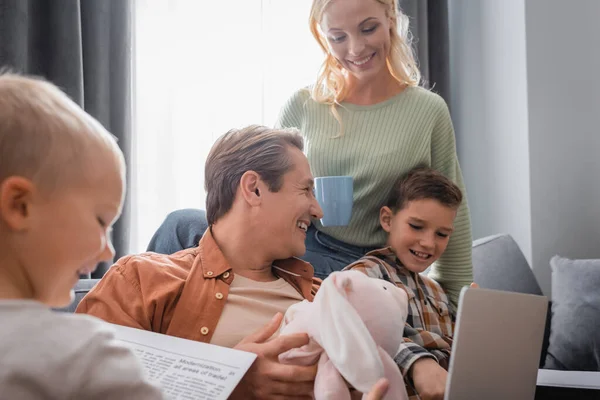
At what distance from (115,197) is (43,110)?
14 cm

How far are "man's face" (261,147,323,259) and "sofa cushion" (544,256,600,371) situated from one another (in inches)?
57.4

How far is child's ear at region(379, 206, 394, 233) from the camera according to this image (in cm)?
181

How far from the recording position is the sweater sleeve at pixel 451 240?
1.86m

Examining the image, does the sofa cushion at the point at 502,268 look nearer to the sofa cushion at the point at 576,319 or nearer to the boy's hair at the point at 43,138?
the sofa cushion at the point at 576,319

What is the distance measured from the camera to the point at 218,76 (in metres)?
2.78

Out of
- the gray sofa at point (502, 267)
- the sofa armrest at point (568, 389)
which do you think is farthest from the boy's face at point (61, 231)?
the gray sofa at point (502, 267)

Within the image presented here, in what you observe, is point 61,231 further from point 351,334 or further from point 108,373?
point 351,334

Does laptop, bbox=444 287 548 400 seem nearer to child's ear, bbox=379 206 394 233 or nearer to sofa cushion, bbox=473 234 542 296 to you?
child's ear, bbox=379 206 394 233

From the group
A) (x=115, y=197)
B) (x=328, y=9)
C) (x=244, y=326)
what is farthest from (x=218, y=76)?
(x=115, y=197)

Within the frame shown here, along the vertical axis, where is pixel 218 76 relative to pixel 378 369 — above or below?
above

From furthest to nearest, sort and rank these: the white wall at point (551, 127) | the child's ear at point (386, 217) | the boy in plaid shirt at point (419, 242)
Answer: the white wall at point (551, 127)
the child's ear at point (386, 217)
the boy in plaid shirt at point (419, 242)

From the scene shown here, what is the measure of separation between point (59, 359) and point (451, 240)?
135 cm

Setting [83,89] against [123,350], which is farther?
[83,89]

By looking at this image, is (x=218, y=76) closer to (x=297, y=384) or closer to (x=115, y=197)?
(x=297, y=384)
